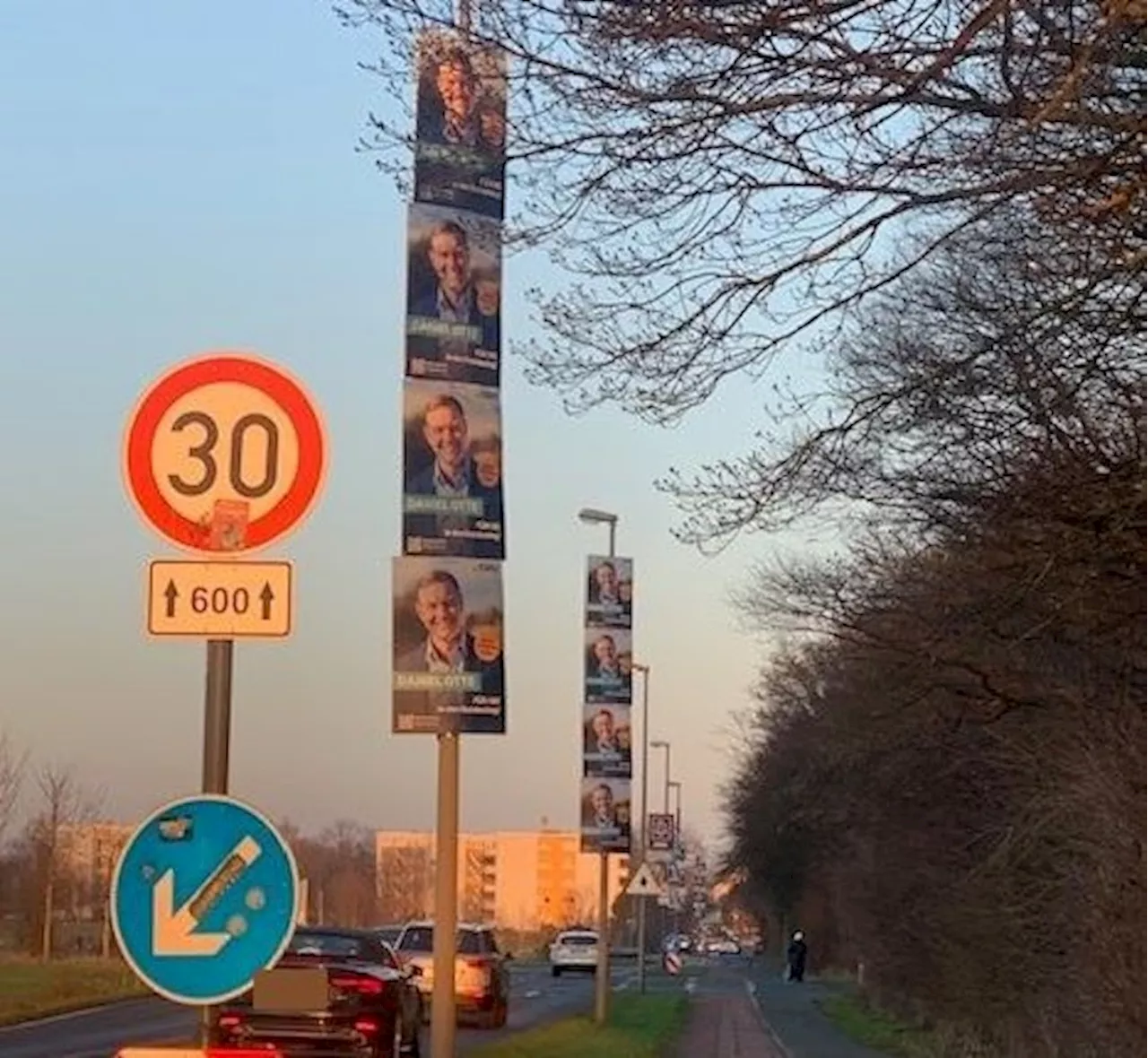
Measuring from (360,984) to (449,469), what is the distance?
25.8ft

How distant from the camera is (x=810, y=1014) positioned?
45.9m

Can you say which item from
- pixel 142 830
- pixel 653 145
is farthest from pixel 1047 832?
pixel 142 830

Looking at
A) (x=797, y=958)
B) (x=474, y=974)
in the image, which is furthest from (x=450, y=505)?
(x=797, y=958)

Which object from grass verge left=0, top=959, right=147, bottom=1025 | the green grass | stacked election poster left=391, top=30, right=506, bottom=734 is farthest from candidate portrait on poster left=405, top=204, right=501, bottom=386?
grass verge left=0, top=959, right=147, bottom=1025

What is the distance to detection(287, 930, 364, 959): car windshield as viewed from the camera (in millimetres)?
24234

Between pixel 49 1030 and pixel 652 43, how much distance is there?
28.4 m

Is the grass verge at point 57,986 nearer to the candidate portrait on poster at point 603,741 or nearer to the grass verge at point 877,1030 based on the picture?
the candidate portrait on poster at point 603,741

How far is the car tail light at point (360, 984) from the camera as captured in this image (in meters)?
22.9

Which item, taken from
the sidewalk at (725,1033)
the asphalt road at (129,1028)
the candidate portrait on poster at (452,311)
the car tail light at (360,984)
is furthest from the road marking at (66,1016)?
the candidate portrait on poster at (452,311)

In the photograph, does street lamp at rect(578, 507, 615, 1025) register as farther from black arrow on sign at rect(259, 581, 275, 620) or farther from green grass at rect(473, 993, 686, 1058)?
black arrow on sign at rect(259, 581, 275, 620)

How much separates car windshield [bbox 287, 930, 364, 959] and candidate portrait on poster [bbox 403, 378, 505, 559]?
8.34 metres

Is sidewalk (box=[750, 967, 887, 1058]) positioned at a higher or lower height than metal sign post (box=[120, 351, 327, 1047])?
lower

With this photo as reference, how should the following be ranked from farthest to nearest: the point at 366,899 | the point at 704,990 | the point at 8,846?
the point at 366,899 → the point at 8,846 → the point at 704,990

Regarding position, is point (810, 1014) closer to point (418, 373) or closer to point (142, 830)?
point (418, 373)
